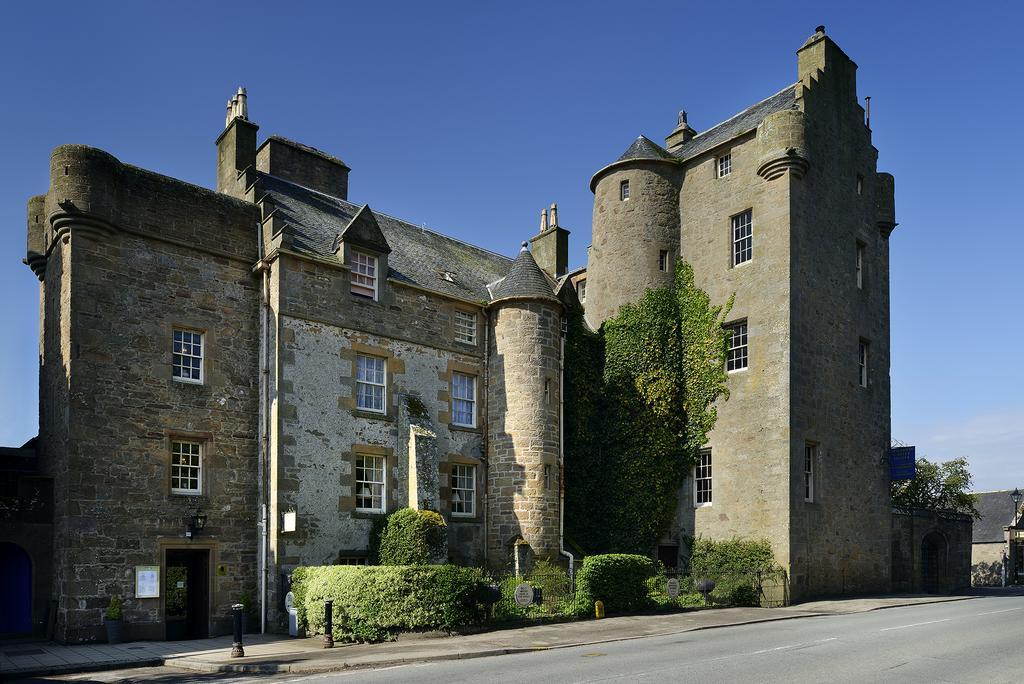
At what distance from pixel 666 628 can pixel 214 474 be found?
40.6ft

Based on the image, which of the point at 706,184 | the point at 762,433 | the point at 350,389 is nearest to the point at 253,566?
the point at 350,389

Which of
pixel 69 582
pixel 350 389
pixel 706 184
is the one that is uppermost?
pixel 706 184

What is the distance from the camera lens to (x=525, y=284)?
28078 millimetres

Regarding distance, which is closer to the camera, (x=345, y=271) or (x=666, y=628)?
(x=666, y=628)

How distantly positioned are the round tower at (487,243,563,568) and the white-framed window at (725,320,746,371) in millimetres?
6413

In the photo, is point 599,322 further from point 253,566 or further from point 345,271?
point 253,566

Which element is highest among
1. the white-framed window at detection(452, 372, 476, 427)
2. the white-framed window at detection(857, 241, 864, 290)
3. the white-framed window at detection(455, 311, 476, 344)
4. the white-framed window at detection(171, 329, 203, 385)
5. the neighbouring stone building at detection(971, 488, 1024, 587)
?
the white-framed window at detection(857, 241, 864, 290)

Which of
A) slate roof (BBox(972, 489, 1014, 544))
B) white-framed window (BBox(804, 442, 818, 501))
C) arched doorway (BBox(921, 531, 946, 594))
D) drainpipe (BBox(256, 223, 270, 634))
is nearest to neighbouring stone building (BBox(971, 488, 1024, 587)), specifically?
slate roof (BBox(972, 489, 1014, 544))

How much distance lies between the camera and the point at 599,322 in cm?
3303

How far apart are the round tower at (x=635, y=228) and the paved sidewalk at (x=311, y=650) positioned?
13.7 metres

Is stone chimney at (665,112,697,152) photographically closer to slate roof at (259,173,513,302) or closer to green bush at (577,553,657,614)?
slate roof at (259,173,513,302)

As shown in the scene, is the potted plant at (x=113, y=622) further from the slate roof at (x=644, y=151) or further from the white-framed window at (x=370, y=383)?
the slate roof at (x=644, y=151)

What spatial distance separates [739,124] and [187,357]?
73.6 feet

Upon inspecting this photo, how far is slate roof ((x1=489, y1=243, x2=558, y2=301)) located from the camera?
27875 mm
